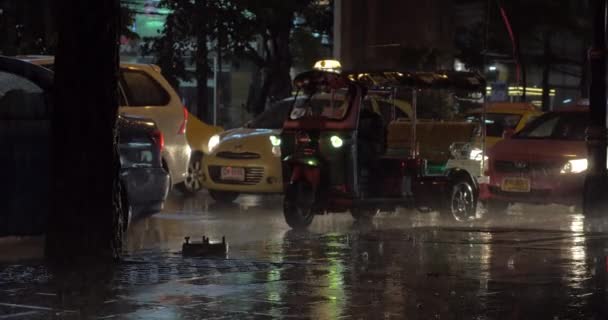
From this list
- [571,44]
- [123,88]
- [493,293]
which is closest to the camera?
[493,293]

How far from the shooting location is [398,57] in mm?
25375

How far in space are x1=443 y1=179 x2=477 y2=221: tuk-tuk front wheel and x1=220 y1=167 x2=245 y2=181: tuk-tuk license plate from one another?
9.75ft

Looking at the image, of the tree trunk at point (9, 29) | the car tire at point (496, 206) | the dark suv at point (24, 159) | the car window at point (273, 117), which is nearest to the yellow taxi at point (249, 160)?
the car window at point (273, 117)

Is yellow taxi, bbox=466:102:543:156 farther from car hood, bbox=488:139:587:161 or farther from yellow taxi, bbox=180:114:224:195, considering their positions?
yellow taxi, bbox=180:114:224:195

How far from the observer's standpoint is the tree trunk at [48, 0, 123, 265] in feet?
30.2

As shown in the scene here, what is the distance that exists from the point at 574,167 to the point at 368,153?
304cm

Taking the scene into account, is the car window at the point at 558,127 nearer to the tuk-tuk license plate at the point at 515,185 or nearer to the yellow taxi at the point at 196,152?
the tuk-tuk license plate at the point at 515,185

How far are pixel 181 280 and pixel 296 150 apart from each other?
17.2 feet

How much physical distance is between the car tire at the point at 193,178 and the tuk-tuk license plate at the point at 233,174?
70.8 inches

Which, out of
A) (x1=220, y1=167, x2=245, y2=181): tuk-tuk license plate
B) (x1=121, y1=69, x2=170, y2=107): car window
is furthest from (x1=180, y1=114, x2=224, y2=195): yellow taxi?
(x1=121, y1=69, x2=170, y2=107): car window

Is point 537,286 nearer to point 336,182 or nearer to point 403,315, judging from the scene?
point 403,315

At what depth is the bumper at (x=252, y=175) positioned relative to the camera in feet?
54.1

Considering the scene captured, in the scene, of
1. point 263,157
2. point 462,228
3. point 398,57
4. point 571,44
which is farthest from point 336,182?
point 571,44

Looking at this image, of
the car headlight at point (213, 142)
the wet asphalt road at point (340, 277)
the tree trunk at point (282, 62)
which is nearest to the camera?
the wet asphalt road at point (340, 277)
